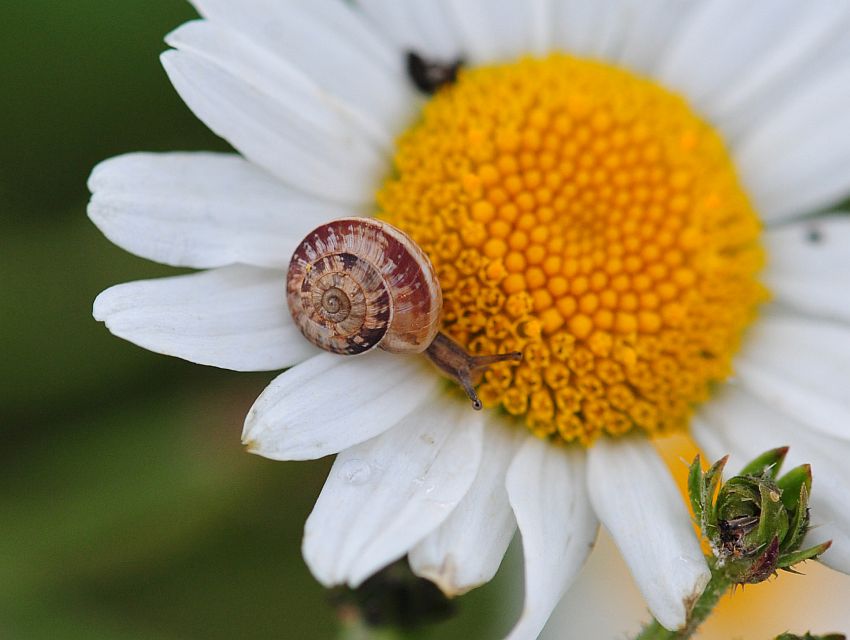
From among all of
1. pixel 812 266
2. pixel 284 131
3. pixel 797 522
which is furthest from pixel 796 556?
pixel 284 131

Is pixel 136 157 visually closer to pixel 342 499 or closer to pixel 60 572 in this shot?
pixel 342 499

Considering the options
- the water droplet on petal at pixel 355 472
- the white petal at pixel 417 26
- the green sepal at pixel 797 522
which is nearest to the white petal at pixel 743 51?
the white petal at pixel 417 26

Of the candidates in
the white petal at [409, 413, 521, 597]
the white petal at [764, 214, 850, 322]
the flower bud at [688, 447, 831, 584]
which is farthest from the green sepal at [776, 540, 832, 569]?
the white petal at [764, 214, 850, 322]

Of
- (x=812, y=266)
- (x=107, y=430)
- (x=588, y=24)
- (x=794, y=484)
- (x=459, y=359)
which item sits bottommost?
(x=107, y=430)

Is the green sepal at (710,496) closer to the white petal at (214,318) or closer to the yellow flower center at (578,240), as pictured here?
the yellow flower center at (578,240)

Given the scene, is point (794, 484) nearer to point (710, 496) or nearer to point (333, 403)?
point (710, 496)

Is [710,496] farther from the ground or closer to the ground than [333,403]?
farther from the ground

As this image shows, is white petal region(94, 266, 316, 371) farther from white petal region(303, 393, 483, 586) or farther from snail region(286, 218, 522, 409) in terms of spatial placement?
white petal region(303, 393, 483, 586)

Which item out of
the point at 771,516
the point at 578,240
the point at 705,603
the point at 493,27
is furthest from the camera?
the point at 493,27
